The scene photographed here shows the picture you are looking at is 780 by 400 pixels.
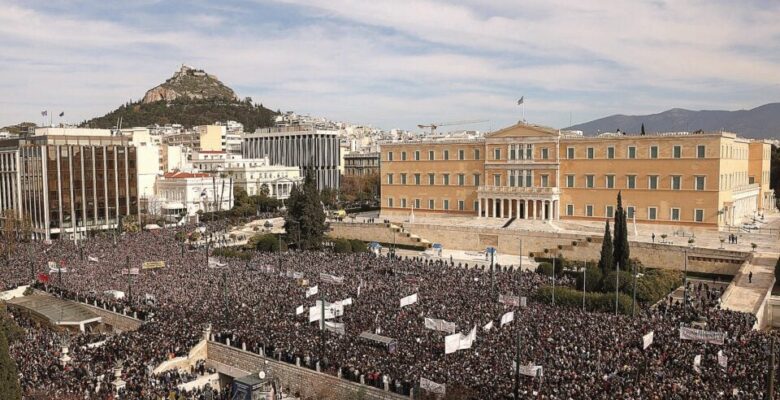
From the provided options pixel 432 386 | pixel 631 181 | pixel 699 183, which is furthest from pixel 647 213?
pixel 432 386

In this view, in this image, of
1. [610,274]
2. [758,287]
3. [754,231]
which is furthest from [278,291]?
[754,231]

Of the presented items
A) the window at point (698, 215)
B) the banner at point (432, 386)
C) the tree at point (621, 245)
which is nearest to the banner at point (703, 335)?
the banner at point (432, 386)

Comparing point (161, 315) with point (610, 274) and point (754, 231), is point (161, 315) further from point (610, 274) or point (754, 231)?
point (754, 231)

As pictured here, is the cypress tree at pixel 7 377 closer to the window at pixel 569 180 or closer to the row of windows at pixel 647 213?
the row of windows at pixel 647 213

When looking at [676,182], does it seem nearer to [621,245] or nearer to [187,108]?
[621,245]

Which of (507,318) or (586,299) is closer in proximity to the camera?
(507,318)

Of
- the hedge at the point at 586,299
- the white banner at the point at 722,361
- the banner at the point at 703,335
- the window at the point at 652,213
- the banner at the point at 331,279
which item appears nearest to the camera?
the white banner at the point at 722,361
